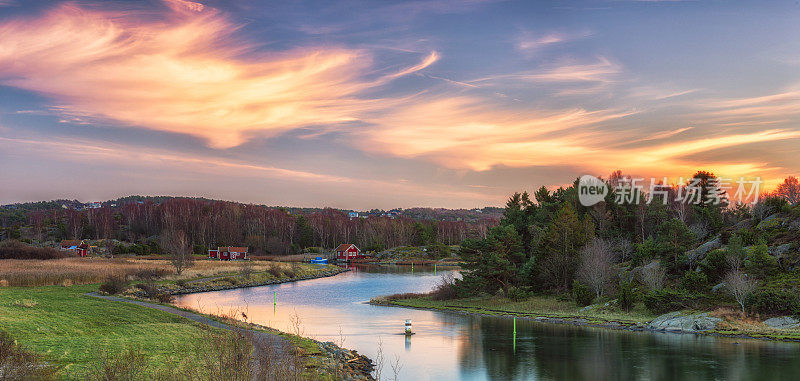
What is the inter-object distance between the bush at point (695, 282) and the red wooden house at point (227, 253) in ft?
331

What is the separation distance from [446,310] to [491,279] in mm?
6019

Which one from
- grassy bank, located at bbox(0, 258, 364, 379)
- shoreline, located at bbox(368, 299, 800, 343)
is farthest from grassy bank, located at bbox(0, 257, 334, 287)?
shoreline, located at bbox(368, 299, 800, 343)

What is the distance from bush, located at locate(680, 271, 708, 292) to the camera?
38.1 metres

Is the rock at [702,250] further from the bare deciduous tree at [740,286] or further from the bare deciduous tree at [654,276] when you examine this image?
the bare deciduous tree at [740,286]

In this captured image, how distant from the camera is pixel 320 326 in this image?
37.4 metres

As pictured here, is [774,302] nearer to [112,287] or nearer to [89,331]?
[89,331]

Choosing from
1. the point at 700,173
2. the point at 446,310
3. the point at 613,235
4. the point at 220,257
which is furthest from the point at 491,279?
the point at 220,257

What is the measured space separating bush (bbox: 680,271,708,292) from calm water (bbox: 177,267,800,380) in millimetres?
7560

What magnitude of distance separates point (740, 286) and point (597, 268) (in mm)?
11223

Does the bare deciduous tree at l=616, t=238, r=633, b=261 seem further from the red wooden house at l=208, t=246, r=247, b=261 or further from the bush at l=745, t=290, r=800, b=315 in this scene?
the red wooden house at l=208, t=246, r=247, b=261

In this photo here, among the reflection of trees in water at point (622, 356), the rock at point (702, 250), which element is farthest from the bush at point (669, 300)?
the rock at point (702, 250)

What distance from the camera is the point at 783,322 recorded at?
3150cm

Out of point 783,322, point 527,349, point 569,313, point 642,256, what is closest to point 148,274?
point 569,313

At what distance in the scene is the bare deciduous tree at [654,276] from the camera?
40688mm
